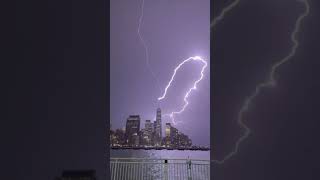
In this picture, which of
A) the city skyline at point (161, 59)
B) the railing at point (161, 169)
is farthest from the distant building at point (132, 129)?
the railing at point (161, 169)
